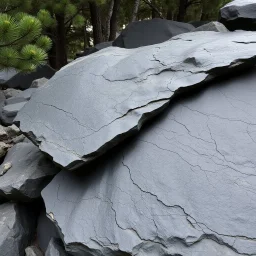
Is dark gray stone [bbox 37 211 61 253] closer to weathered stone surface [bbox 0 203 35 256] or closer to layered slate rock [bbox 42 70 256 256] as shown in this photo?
weathered stone surface [bbox 0 203 35 256]

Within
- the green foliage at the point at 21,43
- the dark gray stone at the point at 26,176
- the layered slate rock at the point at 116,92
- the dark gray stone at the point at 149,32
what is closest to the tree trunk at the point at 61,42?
the dark gray stone at the point at 149,32

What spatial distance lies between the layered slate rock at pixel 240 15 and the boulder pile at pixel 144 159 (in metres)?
0.28

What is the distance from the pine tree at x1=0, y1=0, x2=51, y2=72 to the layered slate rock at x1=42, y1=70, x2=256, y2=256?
3.94ft

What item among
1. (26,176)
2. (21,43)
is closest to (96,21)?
(21,43)

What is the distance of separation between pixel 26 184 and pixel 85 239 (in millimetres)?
589

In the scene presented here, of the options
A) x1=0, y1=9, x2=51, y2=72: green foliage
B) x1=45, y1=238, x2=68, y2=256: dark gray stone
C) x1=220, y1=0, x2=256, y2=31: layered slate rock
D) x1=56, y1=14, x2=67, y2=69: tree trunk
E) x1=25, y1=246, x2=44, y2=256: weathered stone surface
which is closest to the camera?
x1=45, y1=238, x2=68, y2=256: dark gray stone

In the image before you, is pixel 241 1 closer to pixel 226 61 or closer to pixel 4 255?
pixel 226 61

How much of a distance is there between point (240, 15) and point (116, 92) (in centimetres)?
114

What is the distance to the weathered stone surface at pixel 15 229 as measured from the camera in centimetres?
154

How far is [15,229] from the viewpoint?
1607 millimetres


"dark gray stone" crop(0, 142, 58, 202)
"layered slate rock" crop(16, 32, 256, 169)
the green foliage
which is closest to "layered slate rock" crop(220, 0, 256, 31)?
"layered slate rock" crop(16, 32, 256, 169)

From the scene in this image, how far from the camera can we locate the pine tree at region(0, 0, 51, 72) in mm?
2188

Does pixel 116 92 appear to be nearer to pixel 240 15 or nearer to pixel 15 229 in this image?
pixel 15 229

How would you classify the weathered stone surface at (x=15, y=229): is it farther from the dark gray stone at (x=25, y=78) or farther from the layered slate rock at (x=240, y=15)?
the dark gray stone at (x=25, y=78)
